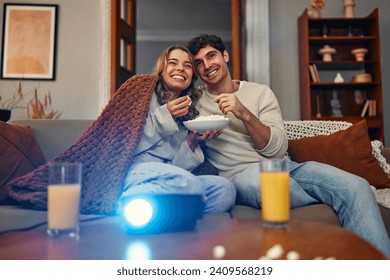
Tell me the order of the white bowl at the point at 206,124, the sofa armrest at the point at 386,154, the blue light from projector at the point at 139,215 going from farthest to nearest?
the sofa armrest at the point at 386,154 < the white bowl at the point at 206,124 < the blue light from projector at the point at 139,215

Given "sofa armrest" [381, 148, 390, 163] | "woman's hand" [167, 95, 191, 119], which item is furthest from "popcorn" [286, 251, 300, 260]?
"sofa armrest" [381, 148, 390, 163]

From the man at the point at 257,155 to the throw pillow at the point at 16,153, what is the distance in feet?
2.02

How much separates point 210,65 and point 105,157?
570mm

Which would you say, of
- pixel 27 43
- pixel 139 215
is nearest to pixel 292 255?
pixel 139 215

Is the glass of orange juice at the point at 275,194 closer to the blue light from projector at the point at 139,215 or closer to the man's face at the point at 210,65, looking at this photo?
the blue light from projector at the point at 139,215

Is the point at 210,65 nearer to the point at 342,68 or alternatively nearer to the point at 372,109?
the point at 372,109

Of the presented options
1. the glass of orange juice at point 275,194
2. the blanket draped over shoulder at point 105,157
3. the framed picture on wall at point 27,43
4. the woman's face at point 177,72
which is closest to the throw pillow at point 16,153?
the blanket draped over shoulder at point 105,157

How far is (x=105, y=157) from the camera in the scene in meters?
1.14

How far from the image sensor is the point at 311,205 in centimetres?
113

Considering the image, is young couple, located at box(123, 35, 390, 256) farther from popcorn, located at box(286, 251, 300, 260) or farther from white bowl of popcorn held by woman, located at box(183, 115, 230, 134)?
popcorn, located at box(286, 251, 300, 260)

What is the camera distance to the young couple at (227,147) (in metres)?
1.03

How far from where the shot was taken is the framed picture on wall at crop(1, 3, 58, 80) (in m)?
3.16

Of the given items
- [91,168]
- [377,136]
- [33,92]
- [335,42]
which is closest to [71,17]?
[33,92]
